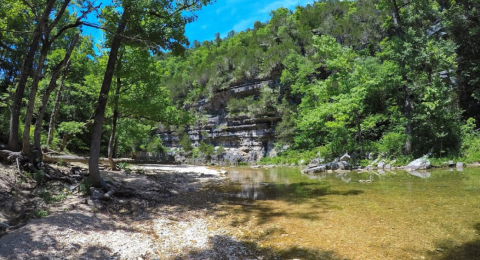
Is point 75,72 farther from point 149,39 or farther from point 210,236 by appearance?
point 210,236

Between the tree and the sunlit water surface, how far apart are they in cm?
493

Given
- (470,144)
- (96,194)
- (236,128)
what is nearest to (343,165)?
(470,144)

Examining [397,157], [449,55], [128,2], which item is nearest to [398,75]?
[449,55]

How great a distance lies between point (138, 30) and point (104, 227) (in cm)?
682

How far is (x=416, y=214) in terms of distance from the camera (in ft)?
19.4

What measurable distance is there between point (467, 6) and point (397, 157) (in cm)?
1558

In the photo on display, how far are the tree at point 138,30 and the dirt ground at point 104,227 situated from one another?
1.50 m

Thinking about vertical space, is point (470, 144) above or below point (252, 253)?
above

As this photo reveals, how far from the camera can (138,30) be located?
29.3 ft

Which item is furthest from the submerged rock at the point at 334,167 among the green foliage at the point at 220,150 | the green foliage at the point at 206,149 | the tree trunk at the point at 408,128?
the green foliage at the point at 206,149

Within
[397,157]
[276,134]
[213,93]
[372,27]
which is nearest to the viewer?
[397,157]

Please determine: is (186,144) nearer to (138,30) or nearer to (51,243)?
(138,30)

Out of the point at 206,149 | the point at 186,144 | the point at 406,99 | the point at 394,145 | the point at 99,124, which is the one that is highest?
the point at 406,99

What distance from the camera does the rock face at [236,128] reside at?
35281 mm
